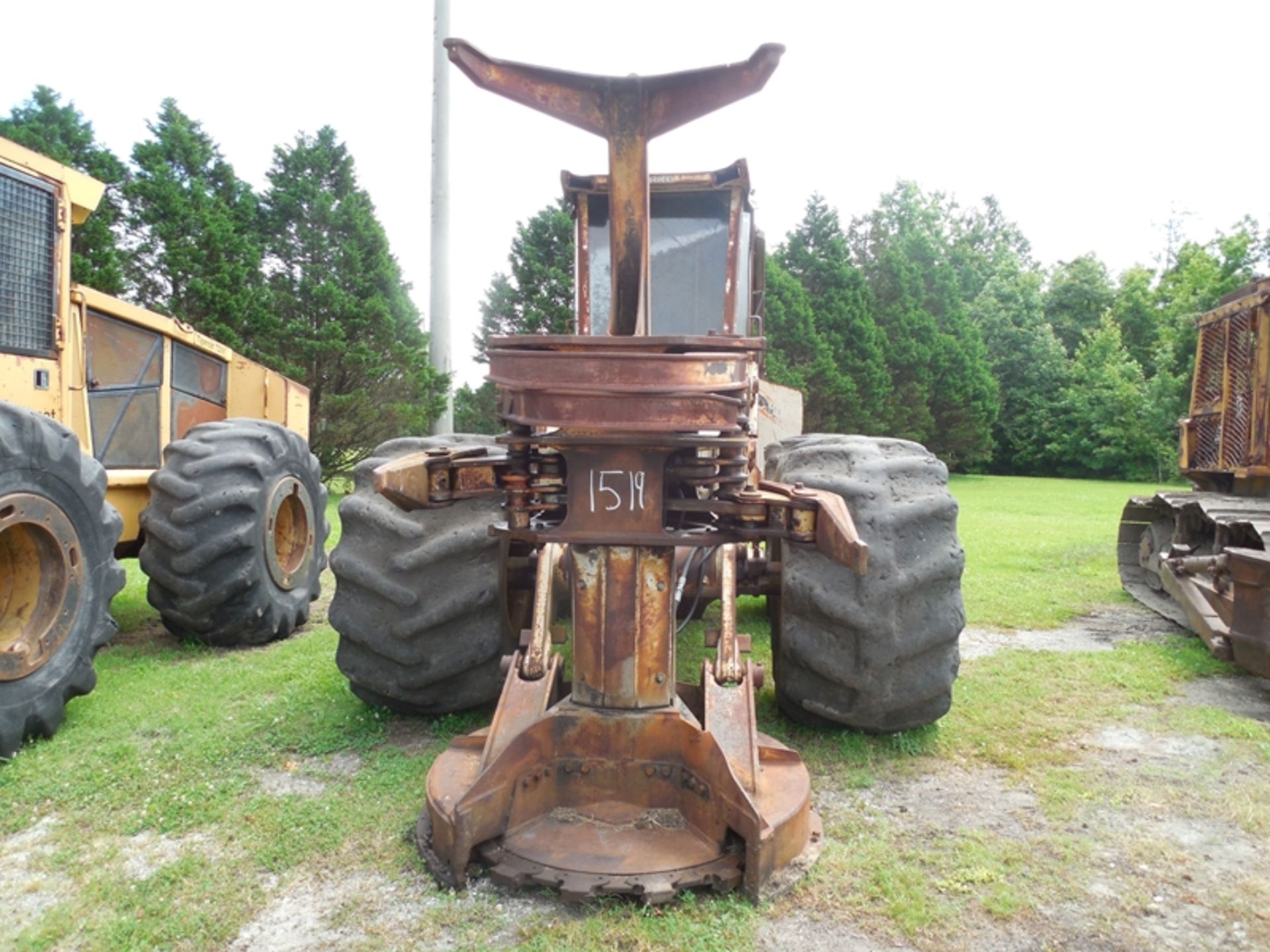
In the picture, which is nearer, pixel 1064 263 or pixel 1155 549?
pixel 1155 549

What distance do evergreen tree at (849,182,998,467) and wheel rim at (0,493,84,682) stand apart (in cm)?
2595

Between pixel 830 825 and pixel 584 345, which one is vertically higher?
pixel 584 345

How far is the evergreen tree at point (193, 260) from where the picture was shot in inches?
623

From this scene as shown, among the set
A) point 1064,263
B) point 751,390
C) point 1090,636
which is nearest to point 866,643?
point 751,390

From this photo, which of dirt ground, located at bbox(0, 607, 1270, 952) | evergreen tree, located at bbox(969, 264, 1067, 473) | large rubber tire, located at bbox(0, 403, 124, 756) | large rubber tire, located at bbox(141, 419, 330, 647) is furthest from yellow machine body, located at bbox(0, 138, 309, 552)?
evergreen tree, located at bbox(969, 264, 1067, 473)

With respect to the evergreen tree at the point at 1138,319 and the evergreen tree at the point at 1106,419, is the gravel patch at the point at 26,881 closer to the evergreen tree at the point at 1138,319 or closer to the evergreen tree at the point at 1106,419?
the evergreen tree at the point at 1106,419

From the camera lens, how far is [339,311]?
1653 centimetres

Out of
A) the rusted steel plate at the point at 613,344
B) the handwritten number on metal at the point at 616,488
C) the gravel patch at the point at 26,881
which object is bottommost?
the gravel patch at the point at 26,881

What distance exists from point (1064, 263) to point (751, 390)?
47800 mm

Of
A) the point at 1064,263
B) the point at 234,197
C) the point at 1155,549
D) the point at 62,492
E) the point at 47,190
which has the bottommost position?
the point at 1155,549

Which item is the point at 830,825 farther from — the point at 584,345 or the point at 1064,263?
the point at 1064,263

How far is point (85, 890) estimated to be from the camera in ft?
8.99

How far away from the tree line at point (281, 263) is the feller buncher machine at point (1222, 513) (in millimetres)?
11859

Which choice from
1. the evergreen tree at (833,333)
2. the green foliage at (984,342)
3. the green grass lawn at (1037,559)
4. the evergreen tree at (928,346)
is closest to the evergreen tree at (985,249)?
the green foliage at (984,342)
